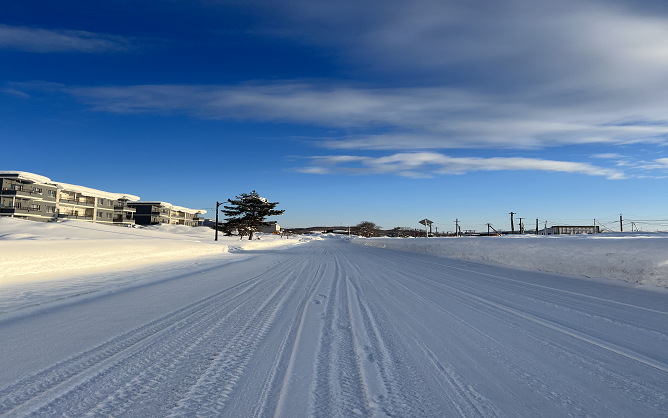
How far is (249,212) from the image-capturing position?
5756 cm

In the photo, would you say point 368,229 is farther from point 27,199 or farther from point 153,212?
point 27,199

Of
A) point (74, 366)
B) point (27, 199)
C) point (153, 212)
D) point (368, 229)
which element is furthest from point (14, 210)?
point (368, 229)

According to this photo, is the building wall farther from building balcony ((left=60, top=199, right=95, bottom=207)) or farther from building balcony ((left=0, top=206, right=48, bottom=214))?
building balcony ((left=60, top=199, right=95, bottom=207))

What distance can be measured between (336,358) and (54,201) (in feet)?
241

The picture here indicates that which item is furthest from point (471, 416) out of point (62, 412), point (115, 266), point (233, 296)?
point (115, 266)

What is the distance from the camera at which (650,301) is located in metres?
6.65

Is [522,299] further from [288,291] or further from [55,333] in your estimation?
[55,333]

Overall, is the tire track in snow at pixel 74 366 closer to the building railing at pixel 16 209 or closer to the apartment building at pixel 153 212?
the building railing at pixel 16 209

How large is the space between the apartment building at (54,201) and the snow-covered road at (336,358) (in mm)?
60425

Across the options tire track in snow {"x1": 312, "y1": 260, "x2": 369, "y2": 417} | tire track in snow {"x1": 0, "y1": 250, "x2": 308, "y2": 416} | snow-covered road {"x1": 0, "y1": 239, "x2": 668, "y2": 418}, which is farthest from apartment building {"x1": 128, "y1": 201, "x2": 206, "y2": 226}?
tire track in snow {"x1": 312, "y1": 260, "x2": 369, "y2": 417}

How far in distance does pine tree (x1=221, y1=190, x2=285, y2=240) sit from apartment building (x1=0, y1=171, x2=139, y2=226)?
87.3 ft

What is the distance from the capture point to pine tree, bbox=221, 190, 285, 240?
56906 millimetres

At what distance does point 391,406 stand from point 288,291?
18.4 feet

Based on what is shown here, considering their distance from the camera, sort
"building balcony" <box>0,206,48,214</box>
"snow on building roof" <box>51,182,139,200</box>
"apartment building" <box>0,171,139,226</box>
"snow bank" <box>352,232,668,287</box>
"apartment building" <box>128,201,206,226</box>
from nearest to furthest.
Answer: "snow bank" <box>352,232,668,287</box> → "building balcony" <box>0,206,48,214</box> → "apartment building" <box>0,171,139,226</box> → "snow on building roof" <box>51,182,139,200</box> → "apartment building" <box>128,201,206,226</box>
